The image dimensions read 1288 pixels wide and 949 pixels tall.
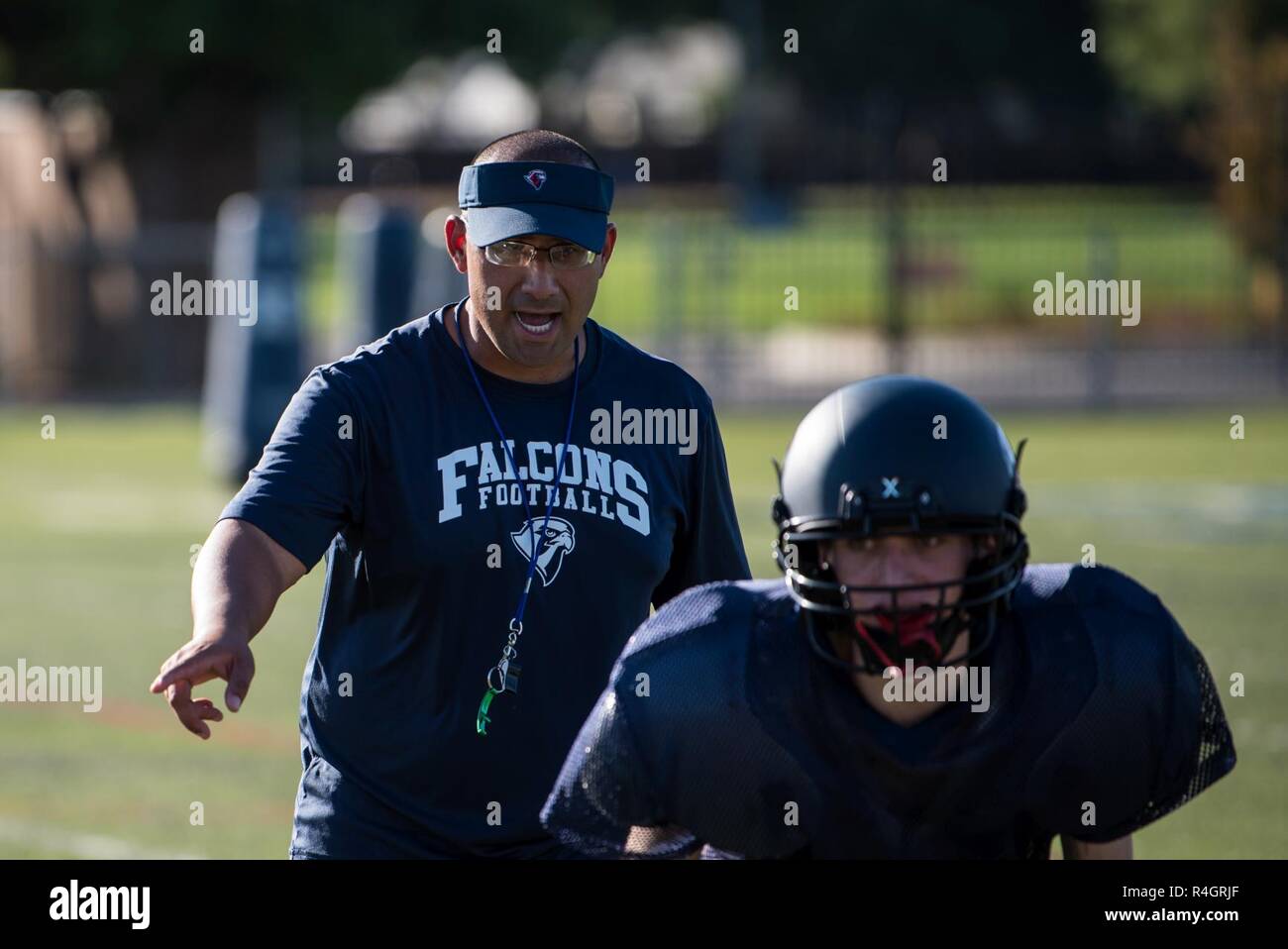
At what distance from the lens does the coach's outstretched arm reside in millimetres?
3604

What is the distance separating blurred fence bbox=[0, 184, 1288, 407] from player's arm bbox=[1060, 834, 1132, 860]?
10889mm

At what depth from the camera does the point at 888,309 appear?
30.0 meters

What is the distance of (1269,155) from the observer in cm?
3056

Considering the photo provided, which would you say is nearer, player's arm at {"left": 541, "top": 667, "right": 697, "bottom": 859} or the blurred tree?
player's arm at {"left": 541, "top": 667, "right": 697, "bottom": 859}

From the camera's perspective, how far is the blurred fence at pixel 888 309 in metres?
28.1

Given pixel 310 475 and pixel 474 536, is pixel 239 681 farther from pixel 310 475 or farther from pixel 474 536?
pixel 474 536

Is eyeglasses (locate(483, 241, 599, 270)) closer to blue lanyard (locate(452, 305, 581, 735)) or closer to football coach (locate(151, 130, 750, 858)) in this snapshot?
football coach (locate(151, 130, 750, 858))

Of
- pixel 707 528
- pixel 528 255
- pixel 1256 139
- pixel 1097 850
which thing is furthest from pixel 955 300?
pixel 1097 850

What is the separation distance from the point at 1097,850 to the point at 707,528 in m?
1.64

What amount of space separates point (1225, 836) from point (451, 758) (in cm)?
416

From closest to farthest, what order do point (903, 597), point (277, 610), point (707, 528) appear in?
point (903, 597) → point (707, 528) → point (277, 610)

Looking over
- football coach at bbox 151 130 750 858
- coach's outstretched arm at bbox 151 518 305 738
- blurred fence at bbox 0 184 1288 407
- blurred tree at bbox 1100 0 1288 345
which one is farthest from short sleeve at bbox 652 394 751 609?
blurred tree at bbox 1100 0 1288 345

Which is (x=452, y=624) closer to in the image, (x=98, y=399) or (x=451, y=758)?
(x=451, y=758)

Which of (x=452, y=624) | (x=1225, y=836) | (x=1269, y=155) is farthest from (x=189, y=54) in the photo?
(x=452, y=624)
